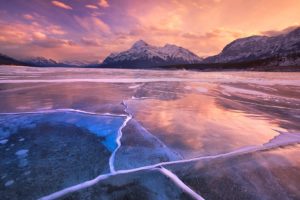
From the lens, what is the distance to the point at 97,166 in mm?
2445

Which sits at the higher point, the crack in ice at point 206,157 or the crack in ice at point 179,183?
the crack in ice at point 179,183

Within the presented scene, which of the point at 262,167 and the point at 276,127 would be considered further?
the point at 276,127

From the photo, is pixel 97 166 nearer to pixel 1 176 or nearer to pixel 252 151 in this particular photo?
pixel 1 176

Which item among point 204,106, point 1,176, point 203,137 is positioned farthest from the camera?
point 204,106

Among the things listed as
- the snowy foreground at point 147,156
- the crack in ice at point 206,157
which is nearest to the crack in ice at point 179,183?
the snowy foreground at point 147,156

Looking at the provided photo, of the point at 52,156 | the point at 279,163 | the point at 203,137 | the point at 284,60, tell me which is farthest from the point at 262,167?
the point at 284,60

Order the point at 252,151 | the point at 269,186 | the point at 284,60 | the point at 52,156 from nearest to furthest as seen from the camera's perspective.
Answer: the point at 269,186, the point at 52,156, the point at 252,151, the point at 284,60

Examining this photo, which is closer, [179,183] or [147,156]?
[179,183]

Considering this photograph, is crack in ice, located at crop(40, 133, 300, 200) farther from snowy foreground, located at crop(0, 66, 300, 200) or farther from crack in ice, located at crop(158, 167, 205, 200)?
crack in ice, located at crop(158, 167, 205, 200)

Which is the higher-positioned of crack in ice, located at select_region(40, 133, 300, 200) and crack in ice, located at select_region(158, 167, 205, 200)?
crack in ice, located at select_region(158, 167, 205, 200)

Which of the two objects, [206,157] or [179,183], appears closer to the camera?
[179,183]

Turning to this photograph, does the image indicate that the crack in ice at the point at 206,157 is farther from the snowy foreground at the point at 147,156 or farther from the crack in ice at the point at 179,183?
the crack in ice at the point at 179,183

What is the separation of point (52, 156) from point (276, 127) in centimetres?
406

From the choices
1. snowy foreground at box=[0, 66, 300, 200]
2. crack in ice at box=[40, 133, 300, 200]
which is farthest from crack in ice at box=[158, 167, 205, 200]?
crack in ice at box=[40, 133, 300, 200]
